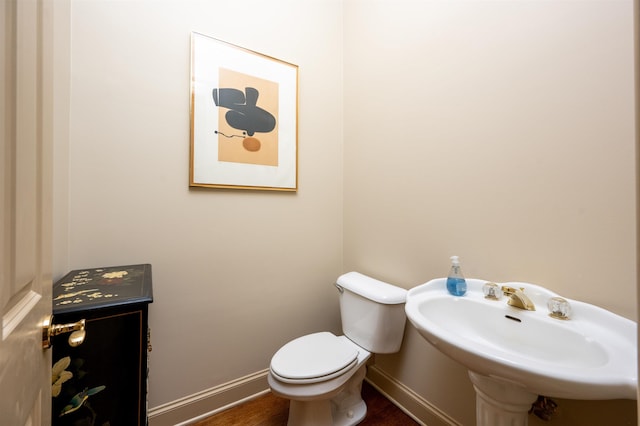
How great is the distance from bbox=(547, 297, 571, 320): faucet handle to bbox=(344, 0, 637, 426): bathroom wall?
0.07 m

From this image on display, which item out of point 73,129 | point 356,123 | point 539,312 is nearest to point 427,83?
point 356,123

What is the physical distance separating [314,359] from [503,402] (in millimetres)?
727

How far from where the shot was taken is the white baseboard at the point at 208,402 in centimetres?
125

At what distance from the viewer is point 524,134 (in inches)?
37.0

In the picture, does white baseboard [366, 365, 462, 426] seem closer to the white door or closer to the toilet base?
the toilet base

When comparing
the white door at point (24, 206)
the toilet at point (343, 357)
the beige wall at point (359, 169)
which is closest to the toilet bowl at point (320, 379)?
the toilet at point (343, 357)

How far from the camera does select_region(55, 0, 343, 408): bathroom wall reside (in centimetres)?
110

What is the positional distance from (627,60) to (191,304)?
193 cm

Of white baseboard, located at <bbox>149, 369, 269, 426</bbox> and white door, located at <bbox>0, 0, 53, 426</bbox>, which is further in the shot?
white baseboard, located at <bbox>149, 369, 269, 426</bbox>

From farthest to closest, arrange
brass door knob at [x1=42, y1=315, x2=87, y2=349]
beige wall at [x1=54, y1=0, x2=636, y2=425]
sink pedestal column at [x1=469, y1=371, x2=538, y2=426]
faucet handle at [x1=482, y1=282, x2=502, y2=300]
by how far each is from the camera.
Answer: faucet handle at [x1=482, y1=282, x2=502, y2=300] < beige wall at [x1=54, y1=0, x2=636, y2=425] < sink pedestal column at [x1=469, y1=371, x2=538, y2=426] < brass door knob at [x1=42, y1=315, x2=87, y2=349]

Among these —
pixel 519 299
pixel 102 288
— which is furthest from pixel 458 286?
pixel 102 288

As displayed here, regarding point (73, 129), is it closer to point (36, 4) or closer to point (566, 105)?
point (36, 4)

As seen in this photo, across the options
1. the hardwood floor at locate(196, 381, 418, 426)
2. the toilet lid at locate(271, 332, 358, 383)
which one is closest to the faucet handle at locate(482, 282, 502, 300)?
the toilet lid at locate(271, 332, 358, 383)

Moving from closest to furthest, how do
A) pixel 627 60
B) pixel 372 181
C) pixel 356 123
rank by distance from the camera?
pixel 627 60
pixel 372 181
pixel 356 123
